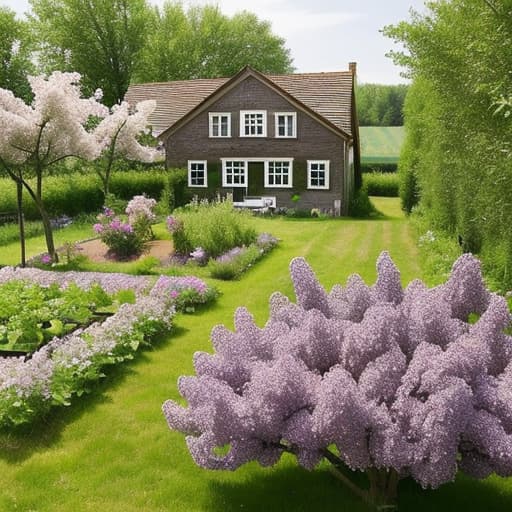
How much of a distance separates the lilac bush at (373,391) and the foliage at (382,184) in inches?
1569

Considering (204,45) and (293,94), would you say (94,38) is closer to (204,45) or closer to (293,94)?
(204,45)

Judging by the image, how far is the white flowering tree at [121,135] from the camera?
87.9 ft

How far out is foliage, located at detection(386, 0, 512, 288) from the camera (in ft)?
25.3

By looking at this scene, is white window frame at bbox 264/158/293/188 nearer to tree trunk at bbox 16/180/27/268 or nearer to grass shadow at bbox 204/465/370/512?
tree trunk at bbox 16/180/27/268

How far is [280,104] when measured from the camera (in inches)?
1199

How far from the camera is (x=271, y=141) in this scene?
31.0 meters

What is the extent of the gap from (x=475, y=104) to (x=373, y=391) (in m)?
6.36

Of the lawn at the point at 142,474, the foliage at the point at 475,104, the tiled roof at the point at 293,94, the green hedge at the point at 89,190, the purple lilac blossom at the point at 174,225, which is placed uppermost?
the tiled roof at the point at 293,94

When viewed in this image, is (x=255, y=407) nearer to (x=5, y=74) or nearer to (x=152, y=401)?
(x=152, y=401)

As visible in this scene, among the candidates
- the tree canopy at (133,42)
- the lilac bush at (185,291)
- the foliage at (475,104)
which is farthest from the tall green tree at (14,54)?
the foliage at (475,104)

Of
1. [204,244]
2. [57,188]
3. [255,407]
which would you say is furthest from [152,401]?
[57,188]

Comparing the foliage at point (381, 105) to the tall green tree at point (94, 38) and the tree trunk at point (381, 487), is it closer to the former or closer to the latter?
the tall green tree at point (94, 38)

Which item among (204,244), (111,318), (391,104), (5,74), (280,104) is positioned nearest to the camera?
(111,318)

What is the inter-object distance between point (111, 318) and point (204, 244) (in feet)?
26.4
